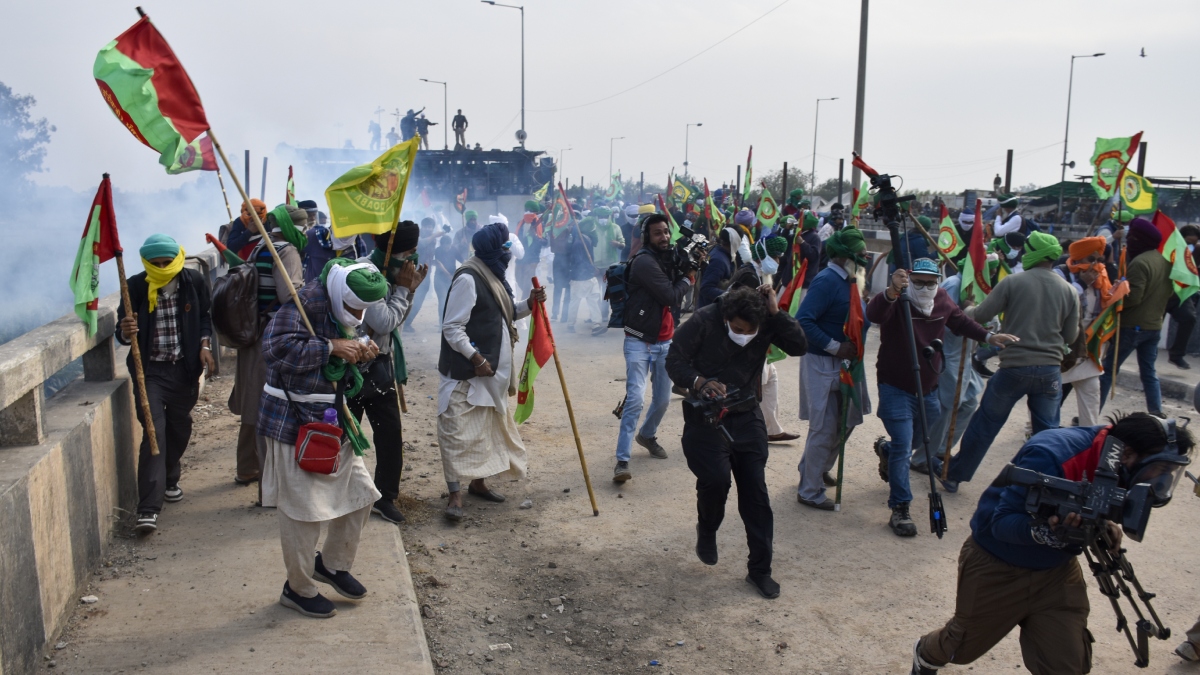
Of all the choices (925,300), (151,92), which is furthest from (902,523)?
(151,92)

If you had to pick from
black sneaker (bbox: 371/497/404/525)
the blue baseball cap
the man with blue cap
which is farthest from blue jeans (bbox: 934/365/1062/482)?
the man with blue cap

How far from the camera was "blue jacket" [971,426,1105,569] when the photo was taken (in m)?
3.10

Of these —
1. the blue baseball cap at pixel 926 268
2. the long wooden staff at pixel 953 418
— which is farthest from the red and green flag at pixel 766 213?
Result: the blue baseball cap at pixel 926 268

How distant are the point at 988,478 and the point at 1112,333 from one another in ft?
6.75

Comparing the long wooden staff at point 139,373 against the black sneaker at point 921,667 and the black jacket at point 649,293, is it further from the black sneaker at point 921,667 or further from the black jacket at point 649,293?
the black sneaker at point 921,667

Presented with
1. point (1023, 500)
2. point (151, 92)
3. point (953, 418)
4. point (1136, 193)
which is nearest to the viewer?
point (1023, 500)

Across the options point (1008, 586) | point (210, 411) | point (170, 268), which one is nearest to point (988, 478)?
point (1008, 586)

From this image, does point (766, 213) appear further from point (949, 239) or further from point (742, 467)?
point (742, 467)

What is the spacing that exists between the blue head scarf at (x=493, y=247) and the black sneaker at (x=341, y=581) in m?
2.28

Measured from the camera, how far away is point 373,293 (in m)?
3.96

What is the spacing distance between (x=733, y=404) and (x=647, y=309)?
2.03 metres

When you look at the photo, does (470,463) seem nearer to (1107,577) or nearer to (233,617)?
(233,617)

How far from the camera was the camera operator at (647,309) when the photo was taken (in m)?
6.57

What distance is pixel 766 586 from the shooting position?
15.9ft
